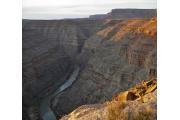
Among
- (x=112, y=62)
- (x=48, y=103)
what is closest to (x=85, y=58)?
(x=112, y=62)

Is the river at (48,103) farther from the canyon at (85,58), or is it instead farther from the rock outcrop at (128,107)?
the rock outcrop at (128,107)

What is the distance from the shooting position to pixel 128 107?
5.27m

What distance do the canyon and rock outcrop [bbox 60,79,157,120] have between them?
2.4 inches

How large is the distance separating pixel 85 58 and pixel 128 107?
0.63 meters

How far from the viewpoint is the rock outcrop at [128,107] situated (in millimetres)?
5250

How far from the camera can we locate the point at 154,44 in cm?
540

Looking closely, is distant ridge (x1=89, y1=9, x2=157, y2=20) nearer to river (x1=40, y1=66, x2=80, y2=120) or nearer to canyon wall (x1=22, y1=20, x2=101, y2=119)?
canyon wall (x1=22, y1=20, x2=101, y2=119)

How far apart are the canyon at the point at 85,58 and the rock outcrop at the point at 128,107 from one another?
6 centimetres

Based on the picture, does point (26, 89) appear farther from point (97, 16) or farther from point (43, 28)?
point (97, 16)

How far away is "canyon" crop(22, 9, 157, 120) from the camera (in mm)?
5422

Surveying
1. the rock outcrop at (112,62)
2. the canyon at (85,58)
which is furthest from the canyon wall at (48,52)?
the rock outcrop at (112,62)

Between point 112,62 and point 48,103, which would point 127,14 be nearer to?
point 112,62
